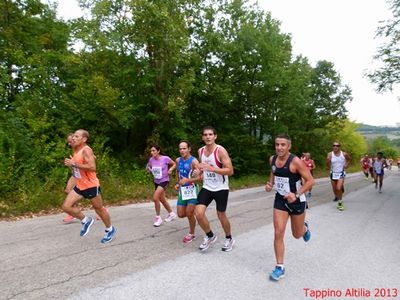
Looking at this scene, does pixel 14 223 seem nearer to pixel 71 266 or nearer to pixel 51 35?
pixel 71 266

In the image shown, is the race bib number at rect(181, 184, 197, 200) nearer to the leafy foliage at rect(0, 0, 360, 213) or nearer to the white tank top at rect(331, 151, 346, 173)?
the leafy foliage at rect(0, 0, 360, 213)

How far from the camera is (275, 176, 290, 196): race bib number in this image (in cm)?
463

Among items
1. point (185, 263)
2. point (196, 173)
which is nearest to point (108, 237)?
point (185, 263)

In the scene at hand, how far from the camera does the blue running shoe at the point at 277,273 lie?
171 inches

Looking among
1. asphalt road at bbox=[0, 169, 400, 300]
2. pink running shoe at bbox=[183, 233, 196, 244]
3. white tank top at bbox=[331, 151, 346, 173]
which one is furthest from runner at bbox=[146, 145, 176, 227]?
white tank top at bbox=[331, 151, 346, 173]

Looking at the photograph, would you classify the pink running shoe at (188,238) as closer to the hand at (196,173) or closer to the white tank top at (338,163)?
the hand at (196,173)

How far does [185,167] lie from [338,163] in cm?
641

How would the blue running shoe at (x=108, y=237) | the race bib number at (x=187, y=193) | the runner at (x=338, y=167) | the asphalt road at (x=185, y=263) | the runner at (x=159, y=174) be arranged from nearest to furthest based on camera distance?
the asphalt road at (x=185, y=263)
the blue running shoe at (x=108, y=237)
the race bib number at (x=187, y=193)
the runner at (x=159, y=174)
the runner at (x=338, y=167)

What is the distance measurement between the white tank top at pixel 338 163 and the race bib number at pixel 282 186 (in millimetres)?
6955

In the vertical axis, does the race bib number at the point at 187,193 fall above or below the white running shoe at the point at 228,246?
above

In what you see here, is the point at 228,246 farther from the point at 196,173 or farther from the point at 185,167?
the point at 185,167

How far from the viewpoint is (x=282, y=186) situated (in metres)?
4.69

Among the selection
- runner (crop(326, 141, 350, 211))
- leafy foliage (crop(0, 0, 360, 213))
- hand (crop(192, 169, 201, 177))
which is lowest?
runner (crop(326, 141, 350, 211))

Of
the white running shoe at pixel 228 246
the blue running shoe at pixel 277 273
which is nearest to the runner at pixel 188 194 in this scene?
the white running shoe at pixel 228 246
